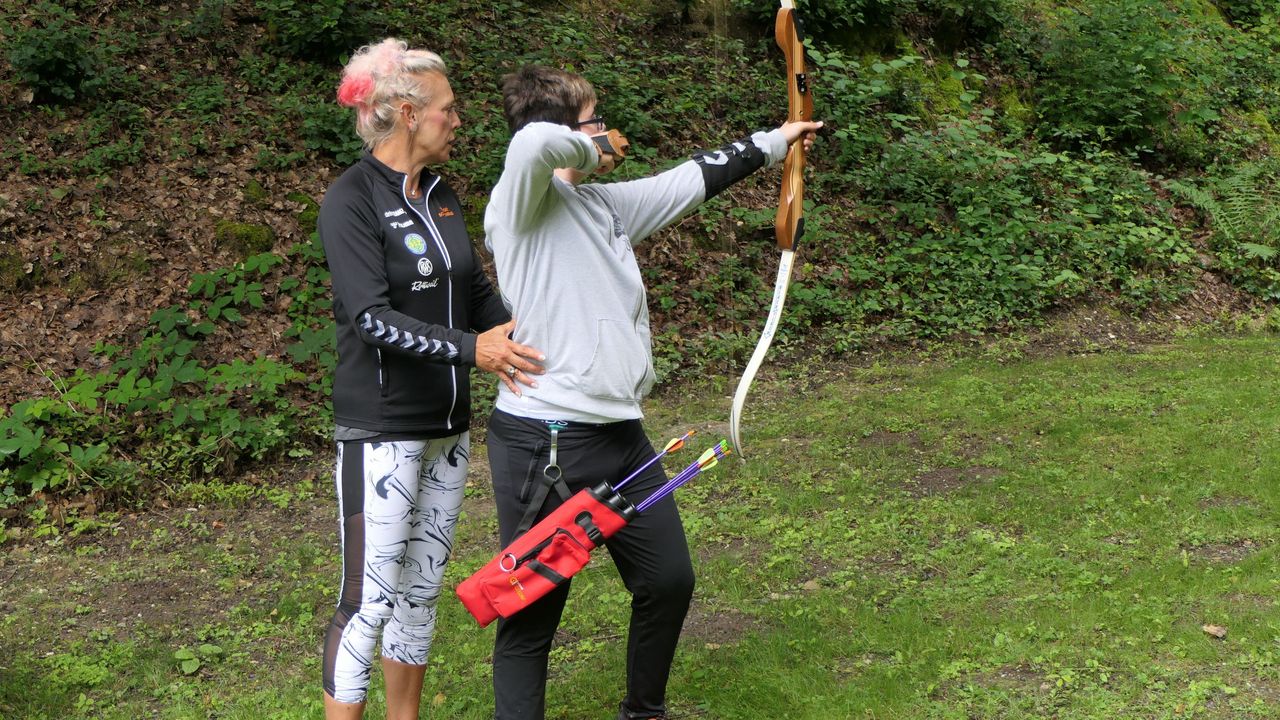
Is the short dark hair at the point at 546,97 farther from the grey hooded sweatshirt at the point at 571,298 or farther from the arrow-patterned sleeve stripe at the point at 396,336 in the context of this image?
the arrow-patterned sleeve stripe at the point at 396,336

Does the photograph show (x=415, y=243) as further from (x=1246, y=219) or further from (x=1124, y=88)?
(x=1124, y=88)

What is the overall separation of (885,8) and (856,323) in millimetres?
3876

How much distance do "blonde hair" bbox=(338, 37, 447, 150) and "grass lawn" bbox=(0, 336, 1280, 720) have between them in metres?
1.84

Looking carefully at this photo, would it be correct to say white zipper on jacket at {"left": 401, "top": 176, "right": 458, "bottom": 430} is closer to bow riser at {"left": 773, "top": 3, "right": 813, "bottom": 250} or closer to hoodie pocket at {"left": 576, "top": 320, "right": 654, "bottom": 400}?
hoodie pocket at {"left": 576, "top": 320, "right": 654, "bottom": 400}

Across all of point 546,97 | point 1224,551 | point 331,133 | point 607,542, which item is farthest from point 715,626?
point 331,133

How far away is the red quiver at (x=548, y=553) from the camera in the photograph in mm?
2486

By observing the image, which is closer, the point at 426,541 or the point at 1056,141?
the point at 426,541

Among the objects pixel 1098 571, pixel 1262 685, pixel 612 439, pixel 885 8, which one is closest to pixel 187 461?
pixel 612 439

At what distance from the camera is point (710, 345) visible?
715 cm

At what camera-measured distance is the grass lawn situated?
10.7 ft

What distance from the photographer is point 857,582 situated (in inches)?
159

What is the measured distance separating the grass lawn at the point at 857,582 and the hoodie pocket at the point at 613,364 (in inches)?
48.3

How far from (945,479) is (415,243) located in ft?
11.1

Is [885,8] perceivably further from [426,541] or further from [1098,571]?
[426,541]
